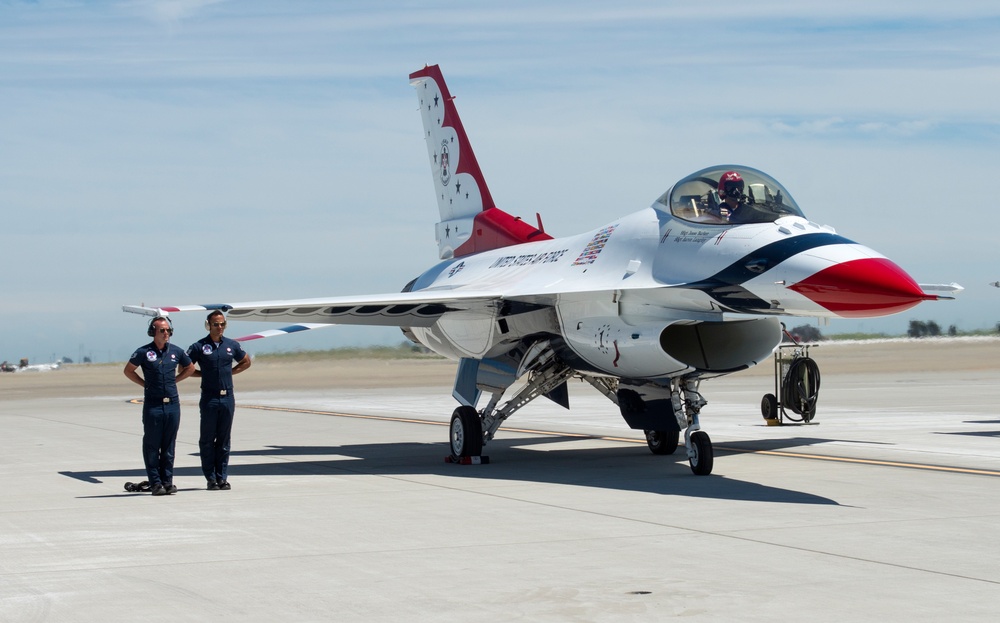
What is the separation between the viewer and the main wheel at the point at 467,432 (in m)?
14.1

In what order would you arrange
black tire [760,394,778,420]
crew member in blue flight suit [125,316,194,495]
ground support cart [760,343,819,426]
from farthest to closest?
black tire [760,394,778,420]
ground support cart [760,343,819,426]
crew member in blue flight suit [125,316,194,495]

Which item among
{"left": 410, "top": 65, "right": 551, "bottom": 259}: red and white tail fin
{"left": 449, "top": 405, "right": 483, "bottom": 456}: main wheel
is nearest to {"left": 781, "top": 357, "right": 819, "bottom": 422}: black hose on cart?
{"left": 410, "top": 65, "right": 551, "bottom": 259}: red and white tail fin

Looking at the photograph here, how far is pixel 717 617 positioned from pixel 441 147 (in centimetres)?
1512

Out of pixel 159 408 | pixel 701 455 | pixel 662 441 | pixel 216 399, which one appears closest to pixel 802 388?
pixel 662 441

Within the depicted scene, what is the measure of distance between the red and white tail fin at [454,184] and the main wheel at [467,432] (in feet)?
14.2

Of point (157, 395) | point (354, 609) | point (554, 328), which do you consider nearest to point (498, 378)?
point (554, 328)

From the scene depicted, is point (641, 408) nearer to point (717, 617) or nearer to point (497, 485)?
point (497, 485)

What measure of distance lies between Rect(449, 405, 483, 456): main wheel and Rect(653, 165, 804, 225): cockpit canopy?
12.2ft

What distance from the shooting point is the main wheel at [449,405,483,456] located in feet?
46.4

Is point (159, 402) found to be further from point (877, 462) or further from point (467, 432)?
point (877, 462)

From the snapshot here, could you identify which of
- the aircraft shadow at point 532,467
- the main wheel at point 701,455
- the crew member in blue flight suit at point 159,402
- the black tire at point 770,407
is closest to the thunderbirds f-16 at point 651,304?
the main wheel at point 701,455

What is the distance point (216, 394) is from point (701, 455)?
4978 mm

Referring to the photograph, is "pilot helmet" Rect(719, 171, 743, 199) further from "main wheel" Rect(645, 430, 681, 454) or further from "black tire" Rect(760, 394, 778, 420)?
"black tire" Rect(760, 394, 778, 420)

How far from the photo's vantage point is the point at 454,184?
770 inches
